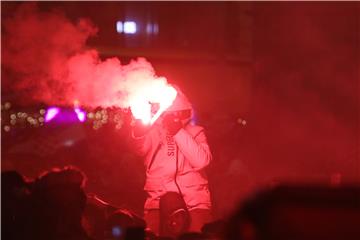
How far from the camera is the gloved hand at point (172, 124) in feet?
19.5

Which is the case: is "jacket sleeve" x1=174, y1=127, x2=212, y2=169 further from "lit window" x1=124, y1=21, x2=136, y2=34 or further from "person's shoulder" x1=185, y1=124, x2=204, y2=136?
"lit window" x1=124, y1=21, x2=136, y2=34

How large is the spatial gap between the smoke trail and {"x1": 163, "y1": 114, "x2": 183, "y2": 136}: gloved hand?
0.81 m

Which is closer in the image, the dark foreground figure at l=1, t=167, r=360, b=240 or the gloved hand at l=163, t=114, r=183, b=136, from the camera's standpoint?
the dark foreground figure at l=1, t=167, r=360, b=240

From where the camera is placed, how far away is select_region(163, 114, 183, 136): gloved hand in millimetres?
5949

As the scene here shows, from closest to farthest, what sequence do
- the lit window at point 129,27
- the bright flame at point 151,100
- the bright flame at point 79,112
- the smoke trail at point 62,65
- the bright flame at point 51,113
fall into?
the bright flame at point 151,100 < the smoke trail at point 62,65 < the bright flame at point 79,112 < the bright flame at point 51,113 < the lit window at point 129,27

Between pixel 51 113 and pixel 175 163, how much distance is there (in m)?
3.31

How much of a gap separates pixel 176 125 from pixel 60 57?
198cm

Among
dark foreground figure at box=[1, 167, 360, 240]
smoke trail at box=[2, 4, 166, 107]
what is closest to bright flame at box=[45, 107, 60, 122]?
smoke trail at box=[2, 4, 166, 107]

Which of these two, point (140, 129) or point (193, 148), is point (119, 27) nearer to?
point (140, 129)

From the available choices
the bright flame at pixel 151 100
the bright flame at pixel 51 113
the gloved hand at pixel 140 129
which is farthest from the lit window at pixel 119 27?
the gloved hand at pixel 140 129

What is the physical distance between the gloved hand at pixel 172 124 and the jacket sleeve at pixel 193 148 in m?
0.05

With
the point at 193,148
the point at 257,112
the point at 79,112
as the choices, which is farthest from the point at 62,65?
the point at 257,112

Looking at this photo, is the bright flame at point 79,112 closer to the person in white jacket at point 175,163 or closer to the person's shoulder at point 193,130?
the person in white jacket at point 175,163

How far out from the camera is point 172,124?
5977 mm
